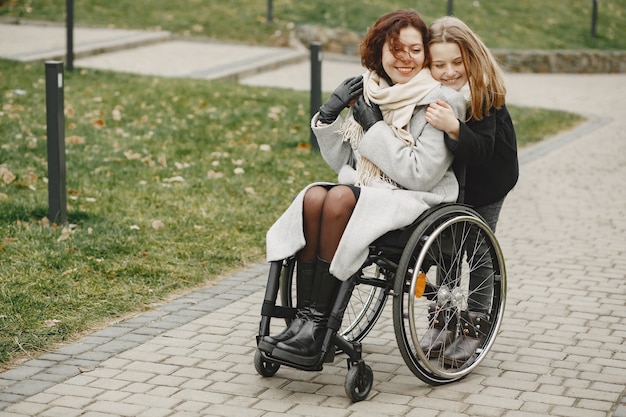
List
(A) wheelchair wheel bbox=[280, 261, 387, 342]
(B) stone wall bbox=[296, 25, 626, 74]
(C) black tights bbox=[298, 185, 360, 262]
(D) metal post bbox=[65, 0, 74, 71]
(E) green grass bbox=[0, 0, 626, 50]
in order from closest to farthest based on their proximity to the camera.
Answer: (C) black tights bbox=[298, 185, 360, 262] < (A) wheelchair wheel bbox=[280, 261, 387, 342] < (D) metal post bbox=[65, 0, 74, 71] < (E) green grass bbox=[0, 0, 626, 50] < (B) stone wall bbox=[296, 25, 626, 74]

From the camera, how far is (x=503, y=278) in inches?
188

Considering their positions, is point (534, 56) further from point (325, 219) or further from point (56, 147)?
point (325, 219)

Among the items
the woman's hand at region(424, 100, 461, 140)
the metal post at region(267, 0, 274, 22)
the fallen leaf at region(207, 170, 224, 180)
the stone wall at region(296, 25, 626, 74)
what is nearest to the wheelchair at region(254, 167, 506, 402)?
the woman's hand at region(424, 100, 461, 140)

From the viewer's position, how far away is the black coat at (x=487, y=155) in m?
4.36

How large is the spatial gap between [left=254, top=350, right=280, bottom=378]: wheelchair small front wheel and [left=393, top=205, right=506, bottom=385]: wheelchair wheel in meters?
0.59

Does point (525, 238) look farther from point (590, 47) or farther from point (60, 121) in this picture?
point (590, 47)

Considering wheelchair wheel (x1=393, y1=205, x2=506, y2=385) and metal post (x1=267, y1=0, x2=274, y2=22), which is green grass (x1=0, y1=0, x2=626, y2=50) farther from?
wheelchair wheel (x1=393, y1=205, x2=506, y2=385)

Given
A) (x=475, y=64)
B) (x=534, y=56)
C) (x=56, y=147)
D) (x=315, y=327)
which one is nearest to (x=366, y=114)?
(x=475, y=64)

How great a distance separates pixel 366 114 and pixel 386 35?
0.35 metres

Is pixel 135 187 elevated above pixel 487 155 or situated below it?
below

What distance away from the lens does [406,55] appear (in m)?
4.41

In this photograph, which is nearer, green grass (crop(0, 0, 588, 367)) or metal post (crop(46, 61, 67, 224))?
green grass (crop(0, 0, 588, 367))

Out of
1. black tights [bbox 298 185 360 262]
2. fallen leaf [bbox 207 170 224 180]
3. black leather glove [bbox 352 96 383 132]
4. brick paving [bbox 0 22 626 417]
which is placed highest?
black leather glove [bbox 352 96 383 132]

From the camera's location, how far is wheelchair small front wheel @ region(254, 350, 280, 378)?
441 cm
